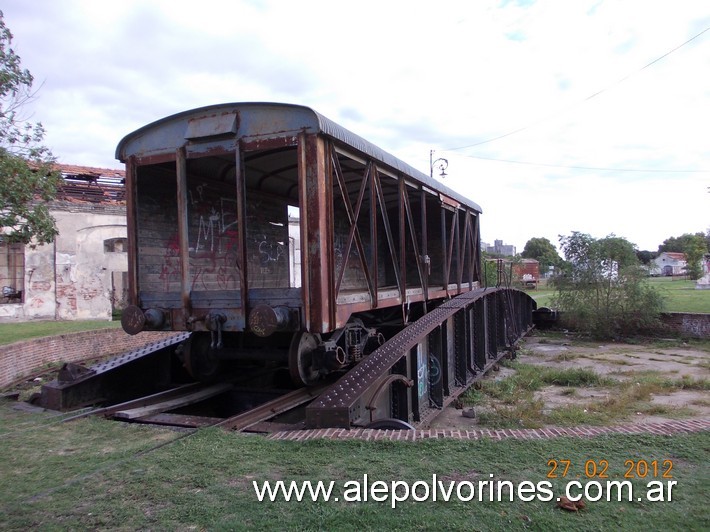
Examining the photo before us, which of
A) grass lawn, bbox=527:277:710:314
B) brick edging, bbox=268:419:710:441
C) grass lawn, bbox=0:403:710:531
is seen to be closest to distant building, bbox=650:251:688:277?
grass lawn, bbox=527:277:710:314

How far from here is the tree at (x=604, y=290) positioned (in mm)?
16438

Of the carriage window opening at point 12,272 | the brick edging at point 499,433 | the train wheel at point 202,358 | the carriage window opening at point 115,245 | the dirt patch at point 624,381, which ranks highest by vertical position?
the carriage window opening at point 115,245

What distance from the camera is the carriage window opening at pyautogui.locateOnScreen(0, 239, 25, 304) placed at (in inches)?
722

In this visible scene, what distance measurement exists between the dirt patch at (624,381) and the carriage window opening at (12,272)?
635 inches

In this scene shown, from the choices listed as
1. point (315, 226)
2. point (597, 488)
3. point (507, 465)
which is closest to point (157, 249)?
point (315, 226)

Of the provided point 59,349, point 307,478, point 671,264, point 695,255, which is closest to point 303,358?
point 307,478

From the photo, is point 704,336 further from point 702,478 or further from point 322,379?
point 702,478

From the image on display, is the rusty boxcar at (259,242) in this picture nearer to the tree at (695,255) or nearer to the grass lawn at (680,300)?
the grass lawn at (680,300)

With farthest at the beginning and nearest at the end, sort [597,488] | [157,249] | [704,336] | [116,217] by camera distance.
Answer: [116,217], [704,336], [157,249], [597,488]

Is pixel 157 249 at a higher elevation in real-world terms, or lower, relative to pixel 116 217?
lower

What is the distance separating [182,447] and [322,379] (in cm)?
333

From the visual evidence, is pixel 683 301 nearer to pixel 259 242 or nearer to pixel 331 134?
pixel 259 242

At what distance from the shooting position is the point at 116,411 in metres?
6.03

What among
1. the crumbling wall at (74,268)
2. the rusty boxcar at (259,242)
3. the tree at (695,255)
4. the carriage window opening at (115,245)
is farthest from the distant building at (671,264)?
the rusty boxcar at (259,242)
